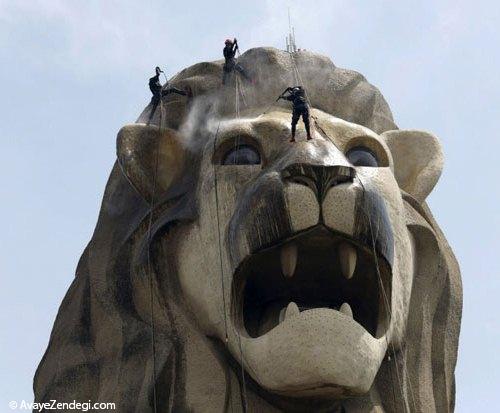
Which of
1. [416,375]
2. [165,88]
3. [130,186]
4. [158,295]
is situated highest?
[165,88]

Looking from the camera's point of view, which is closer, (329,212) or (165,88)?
(329,212)

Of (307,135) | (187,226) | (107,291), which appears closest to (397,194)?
(307,135)

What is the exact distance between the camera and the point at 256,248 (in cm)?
980

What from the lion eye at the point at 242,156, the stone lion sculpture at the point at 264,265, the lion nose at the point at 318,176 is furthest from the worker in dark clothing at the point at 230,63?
the lion nose at the point at 318,176

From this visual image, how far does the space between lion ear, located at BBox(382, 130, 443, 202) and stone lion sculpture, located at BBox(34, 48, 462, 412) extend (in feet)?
0.04

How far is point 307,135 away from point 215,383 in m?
1.97

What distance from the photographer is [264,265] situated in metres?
10.1

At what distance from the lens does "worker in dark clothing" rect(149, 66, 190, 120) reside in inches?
464

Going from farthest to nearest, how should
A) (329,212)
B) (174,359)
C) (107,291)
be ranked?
(107,291) < (174,359) < (329,212)

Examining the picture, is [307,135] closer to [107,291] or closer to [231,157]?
[231,157]

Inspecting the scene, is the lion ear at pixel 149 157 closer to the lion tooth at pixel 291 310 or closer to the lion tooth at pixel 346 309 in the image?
the lion tooth at pixel 291 310

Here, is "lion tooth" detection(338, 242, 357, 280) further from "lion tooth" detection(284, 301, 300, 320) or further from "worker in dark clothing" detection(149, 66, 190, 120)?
"worker in dark clothing" detection(149, 66, 190, 120)

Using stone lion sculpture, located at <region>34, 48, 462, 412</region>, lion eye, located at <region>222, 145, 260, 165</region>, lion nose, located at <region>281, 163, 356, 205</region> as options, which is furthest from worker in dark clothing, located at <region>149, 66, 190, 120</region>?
lion nose, located at <region>281, 163, 356, 205</region>

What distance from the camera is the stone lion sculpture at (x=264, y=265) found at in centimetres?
973
